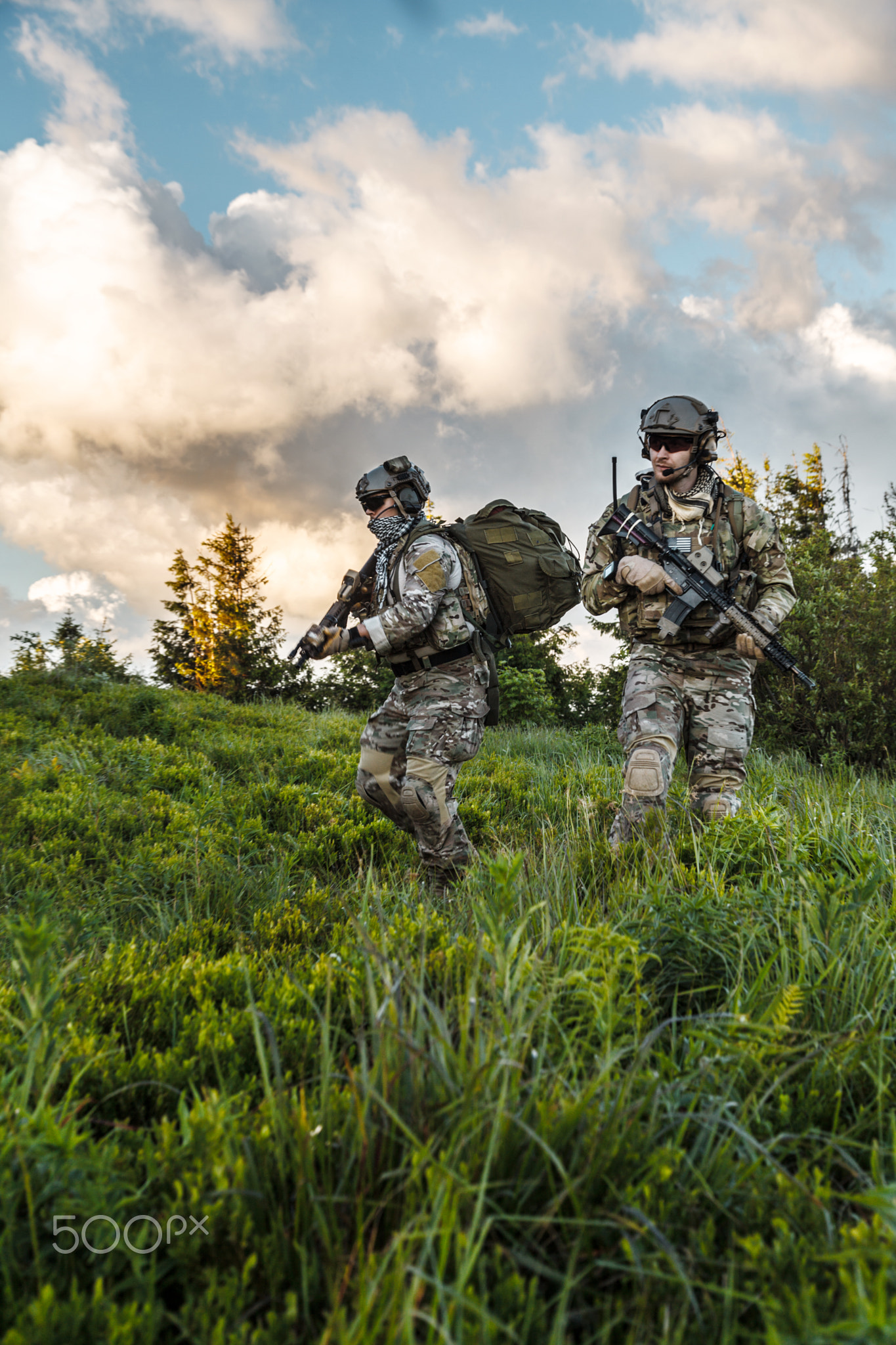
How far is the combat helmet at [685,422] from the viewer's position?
4.37 meters

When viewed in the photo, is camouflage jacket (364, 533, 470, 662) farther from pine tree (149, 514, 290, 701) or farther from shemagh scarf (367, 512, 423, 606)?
pine tree (149, 514, 290, 701)

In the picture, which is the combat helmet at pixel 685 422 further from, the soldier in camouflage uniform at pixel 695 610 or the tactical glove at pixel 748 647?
the tactical glove at pixel 748 647

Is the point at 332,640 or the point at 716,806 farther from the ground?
the point at 332,640

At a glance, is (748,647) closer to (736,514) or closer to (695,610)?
(695,610)

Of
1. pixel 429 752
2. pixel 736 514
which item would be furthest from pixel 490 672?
pixel 736 514

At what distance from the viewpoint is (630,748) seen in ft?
13.6

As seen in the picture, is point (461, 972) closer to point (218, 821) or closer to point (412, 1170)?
point (412, 1170)

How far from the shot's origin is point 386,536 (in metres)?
4.85

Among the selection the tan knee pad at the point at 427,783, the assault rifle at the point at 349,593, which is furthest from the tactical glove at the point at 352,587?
the tan knee pad at the point at 427,783

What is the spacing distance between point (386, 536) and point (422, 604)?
774 millimetres

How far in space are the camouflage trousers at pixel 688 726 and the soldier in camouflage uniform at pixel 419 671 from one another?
0.93 metres

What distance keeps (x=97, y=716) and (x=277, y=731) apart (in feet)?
6.15

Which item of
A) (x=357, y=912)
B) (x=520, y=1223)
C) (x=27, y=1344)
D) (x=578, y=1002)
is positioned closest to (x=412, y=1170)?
(x=520, y=1223)

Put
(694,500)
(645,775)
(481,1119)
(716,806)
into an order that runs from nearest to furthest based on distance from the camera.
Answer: (481,1119)
(645,775)
(716,806)
(694,500)
